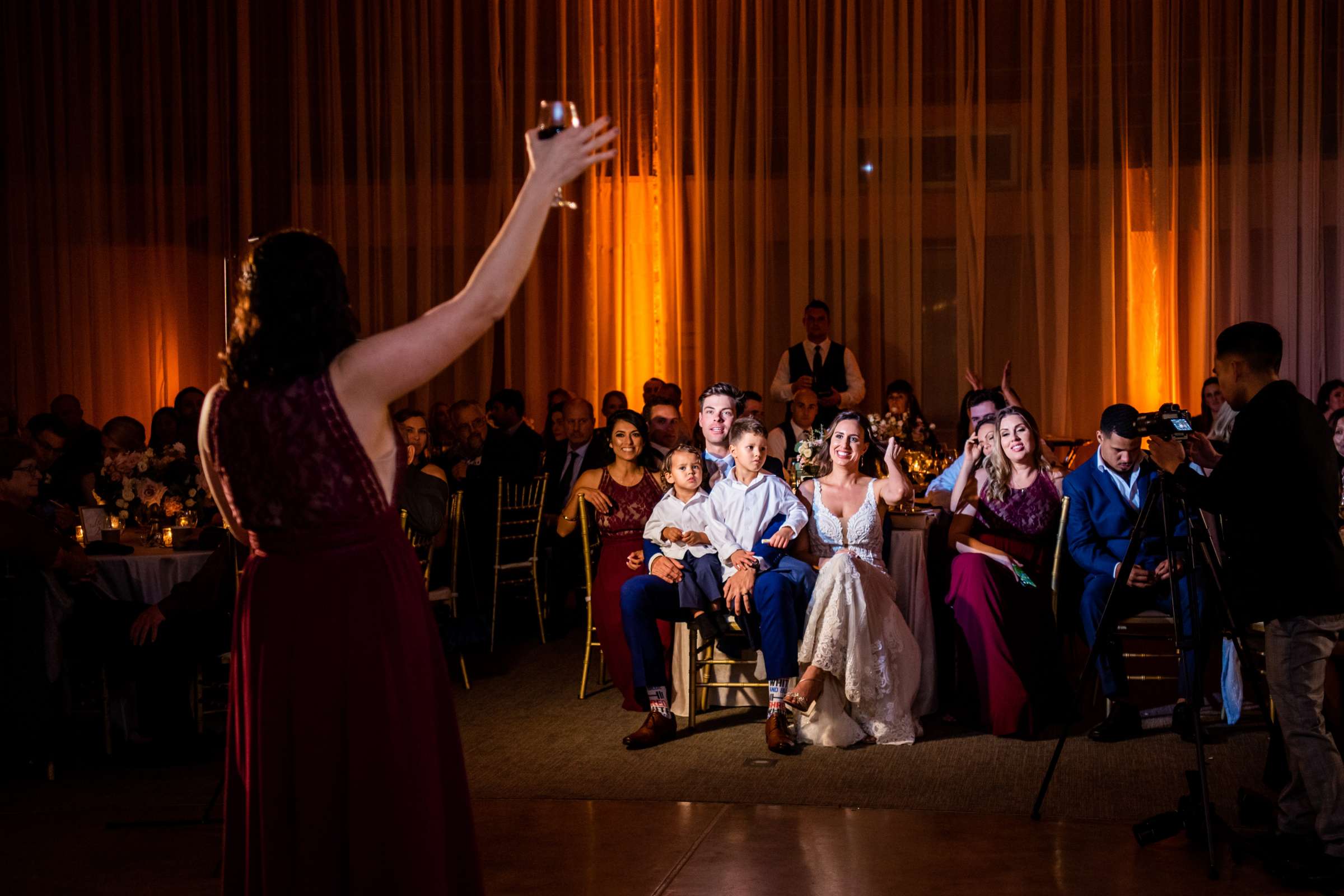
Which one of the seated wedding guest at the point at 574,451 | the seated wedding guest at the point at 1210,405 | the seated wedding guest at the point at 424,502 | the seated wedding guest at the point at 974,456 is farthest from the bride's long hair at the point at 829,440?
the seated wedding guest at the point at 1210,405

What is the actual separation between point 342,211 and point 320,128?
2.22ft

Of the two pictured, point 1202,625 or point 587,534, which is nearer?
point 1202,625

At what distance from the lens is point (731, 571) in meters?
5.08

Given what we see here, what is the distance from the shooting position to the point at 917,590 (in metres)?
5.21

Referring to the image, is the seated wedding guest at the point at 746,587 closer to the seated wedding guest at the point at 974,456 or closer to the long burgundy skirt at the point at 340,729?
the seated wedding guest at the point at 974,456

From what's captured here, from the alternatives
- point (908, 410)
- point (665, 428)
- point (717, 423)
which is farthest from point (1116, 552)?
point (908, 410)

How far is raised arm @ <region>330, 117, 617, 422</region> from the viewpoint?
1986mm

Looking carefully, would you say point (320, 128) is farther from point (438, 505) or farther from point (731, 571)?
point (731, 571)

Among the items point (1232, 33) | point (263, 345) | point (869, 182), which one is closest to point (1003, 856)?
point (263, 345)

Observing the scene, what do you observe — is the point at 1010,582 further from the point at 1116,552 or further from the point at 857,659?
the point at 857,659

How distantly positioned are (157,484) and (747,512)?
2.42 m

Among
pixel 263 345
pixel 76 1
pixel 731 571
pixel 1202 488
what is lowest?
pixel 731 571

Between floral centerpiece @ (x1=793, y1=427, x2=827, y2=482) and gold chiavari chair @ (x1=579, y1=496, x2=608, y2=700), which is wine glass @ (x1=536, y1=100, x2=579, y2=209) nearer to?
floral centerpiece @ (x1=793, y1=427, x2=827, y2=482)

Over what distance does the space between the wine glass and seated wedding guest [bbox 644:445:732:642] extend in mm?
3121
